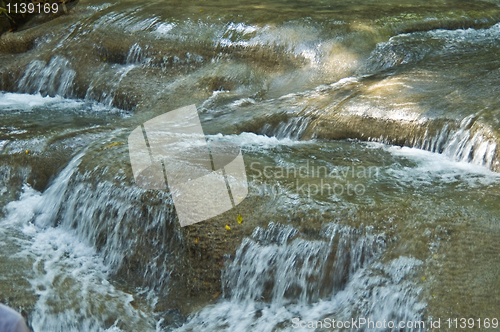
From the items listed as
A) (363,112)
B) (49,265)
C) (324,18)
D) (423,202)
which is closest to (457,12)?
(324,18)

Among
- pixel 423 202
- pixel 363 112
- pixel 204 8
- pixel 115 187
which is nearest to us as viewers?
pixel 423 202

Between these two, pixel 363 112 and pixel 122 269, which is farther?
pixel 363 112

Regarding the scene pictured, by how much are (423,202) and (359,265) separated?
71 cm

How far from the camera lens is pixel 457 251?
3443 millimetres

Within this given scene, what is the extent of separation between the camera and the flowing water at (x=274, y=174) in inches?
143

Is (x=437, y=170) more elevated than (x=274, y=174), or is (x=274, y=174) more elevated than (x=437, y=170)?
(x=274, y=174)

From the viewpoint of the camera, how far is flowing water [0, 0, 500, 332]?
363cm

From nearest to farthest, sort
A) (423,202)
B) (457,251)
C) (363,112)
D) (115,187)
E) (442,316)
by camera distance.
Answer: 1. (442,316)
2. (457,251)
3. (423,202)
4. (115,187)
5. (363,112)

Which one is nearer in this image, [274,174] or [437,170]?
[274,174]

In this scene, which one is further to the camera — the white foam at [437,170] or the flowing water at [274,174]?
the white foam at [437,170]

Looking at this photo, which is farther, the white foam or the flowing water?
the white foam

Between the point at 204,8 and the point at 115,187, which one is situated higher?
the point at 204,8

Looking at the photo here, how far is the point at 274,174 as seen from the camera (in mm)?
4312

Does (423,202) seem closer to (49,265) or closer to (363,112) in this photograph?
(363,112)
